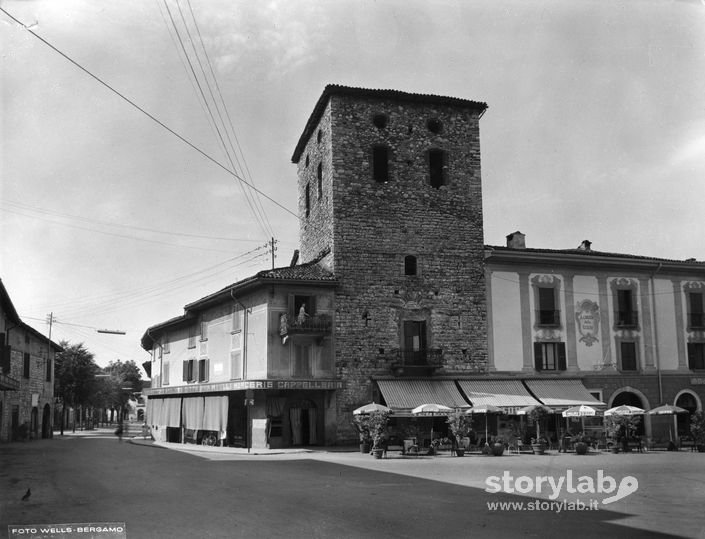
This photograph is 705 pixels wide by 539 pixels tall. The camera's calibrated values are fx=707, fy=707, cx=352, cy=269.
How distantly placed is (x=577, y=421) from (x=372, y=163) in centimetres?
1619

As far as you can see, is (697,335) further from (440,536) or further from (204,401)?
(440,536)

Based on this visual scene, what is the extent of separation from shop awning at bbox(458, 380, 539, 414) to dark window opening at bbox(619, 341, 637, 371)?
Result: 20.2ft

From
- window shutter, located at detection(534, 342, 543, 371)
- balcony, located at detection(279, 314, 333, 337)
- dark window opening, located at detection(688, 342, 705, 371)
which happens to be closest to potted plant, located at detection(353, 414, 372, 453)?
balcony, located at detection(279, 314, 333, 337)

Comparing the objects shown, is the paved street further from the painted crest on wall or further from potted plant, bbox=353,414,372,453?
the painted crest on wall

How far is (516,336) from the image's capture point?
35188mm

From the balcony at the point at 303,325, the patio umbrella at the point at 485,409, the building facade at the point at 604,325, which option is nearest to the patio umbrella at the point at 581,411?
the patio umbrella at the point at 485,409

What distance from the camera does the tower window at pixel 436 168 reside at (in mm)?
36062

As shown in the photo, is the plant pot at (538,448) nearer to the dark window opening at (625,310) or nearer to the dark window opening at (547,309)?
the dark window opening at (547,309)

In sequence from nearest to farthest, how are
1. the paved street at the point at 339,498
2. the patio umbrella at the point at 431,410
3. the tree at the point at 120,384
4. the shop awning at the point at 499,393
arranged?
the paved street at the point at 339,498 < the patio umbrella at the point at 431,410 < the shop awning at the point at 499,393 < the tree at the point at 120,384

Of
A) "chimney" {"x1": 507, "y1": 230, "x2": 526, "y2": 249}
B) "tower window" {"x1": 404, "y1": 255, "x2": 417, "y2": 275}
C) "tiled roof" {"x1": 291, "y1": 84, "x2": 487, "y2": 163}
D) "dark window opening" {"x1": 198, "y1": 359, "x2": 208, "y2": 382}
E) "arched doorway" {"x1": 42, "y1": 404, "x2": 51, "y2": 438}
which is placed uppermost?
"tiled roof" {"x1": 291, "y1": 84, "x2": 487, "y2": 163}

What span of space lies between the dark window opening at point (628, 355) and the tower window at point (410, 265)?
11.7 m

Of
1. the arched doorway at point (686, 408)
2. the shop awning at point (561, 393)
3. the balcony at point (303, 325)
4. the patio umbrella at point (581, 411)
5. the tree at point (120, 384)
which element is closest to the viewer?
the patio umbrella at point (581, 411)

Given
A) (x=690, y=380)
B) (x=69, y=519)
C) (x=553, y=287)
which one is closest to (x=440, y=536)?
(x=69, y=519)

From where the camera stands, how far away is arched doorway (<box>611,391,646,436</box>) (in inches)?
1419
